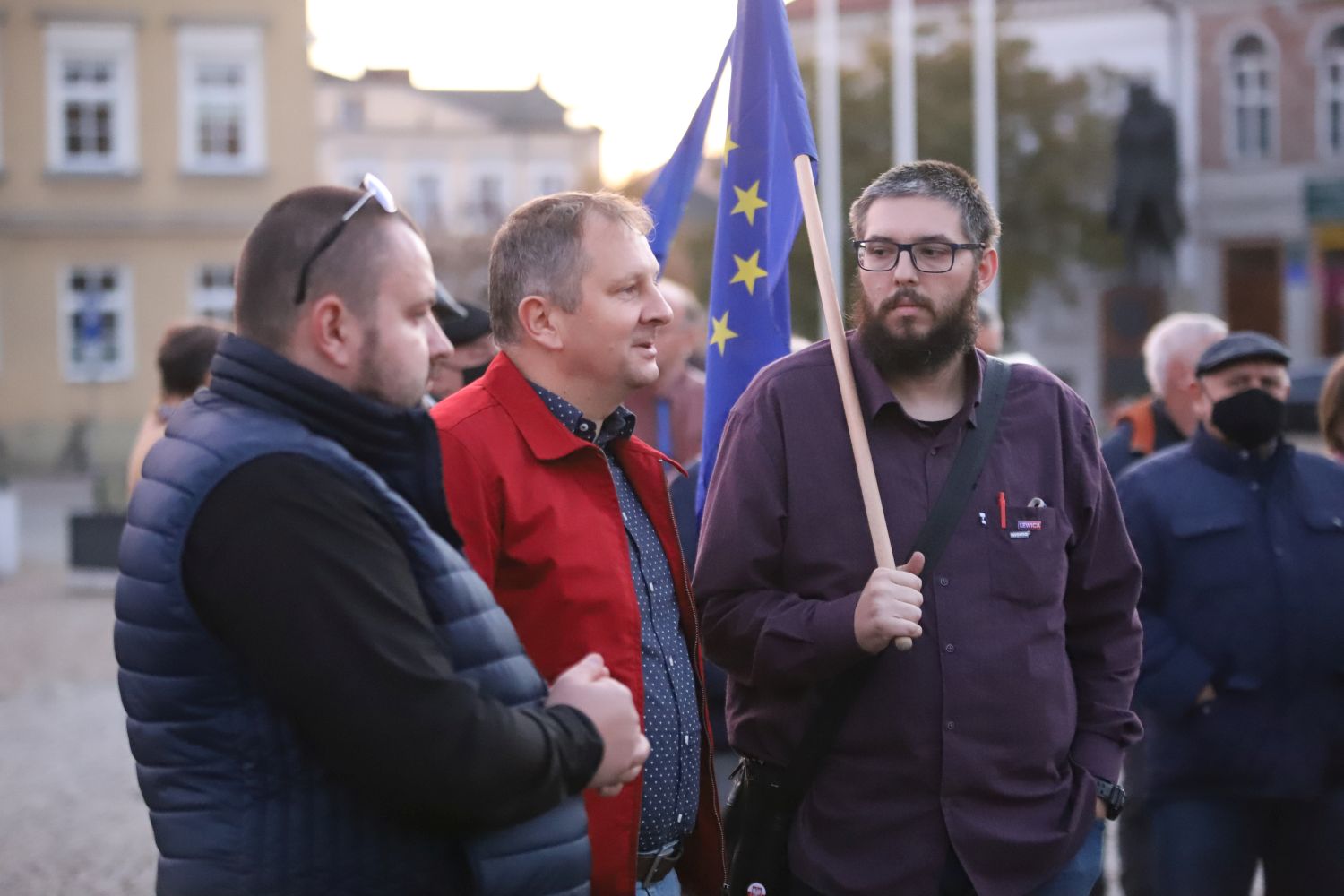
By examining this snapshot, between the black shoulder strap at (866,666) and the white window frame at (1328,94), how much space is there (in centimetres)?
3840

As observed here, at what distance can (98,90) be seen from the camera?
3522 cm

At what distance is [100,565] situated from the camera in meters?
17.3

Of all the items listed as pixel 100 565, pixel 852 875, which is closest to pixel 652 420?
pixel 852 875

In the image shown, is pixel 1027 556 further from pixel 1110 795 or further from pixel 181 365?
pixel 181 365

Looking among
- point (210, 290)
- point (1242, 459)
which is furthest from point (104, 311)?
point (1242, 459)

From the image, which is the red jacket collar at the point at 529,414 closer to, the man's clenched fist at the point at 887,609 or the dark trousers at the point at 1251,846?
the man's clenched fist at the point at 887,609

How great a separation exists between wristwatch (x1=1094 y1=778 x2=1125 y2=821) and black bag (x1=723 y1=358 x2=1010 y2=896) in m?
0.56

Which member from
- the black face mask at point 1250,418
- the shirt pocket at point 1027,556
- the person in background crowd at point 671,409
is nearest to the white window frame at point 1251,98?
the person in background crowd at point 671,409

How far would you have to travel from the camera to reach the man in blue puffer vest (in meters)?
2.29

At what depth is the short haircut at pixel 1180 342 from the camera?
6609 millimetres

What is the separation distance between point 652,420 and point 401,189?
2706 inches

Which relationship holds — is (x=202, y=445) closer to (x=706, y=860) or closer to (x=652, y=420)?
(x=706, y=860)

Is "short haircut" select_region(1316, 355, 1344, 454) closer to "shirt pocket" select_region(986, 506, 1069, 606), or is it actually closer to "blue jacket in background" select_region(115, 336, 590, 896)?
"shirt pocket" select_region(986, 506, 1069, 606)

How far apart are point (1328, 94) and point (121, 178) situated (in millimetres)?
25767
